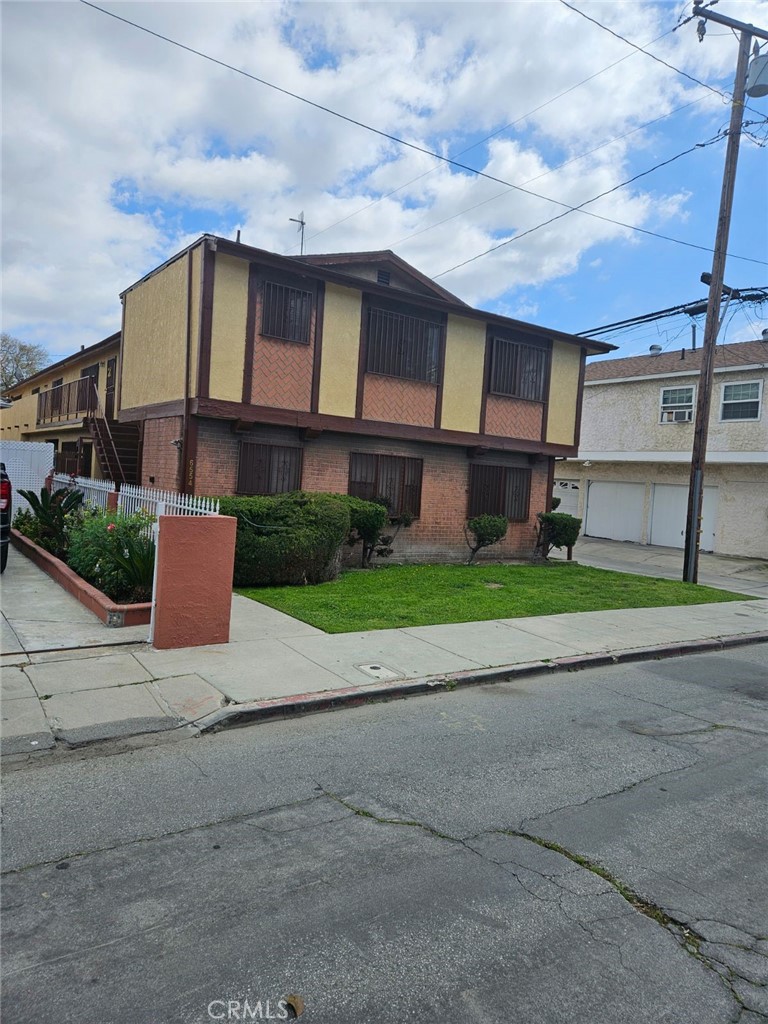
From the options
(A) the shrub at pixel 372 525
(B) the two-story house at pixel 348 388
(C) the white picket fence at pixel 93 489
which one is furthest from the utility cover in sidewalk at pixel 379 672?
(B) the two-story house at pixel 348 388

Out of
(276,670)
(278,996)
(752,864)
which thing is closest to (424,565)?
(276,670)

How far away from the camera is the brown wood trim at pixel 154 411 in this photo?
42.5 ft

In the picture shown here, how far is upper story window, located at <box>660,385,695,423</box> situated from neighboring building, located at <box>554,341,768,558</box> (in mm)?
34

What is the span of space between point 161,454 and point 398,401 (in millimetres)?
4980

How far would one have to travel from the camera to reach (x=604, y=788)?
4.59 metres

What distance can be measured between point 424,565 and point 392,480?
200cm

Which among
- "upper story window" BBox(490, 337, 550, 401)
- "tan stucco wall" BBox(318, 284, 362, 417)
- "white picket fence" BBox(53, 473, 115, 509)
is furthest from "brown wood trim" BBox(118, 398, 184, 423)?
"upper story window" BBox(490, 337, 550, 401)

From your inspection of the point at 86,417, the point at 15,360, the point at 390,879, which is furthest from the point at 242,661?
the point at 15,360

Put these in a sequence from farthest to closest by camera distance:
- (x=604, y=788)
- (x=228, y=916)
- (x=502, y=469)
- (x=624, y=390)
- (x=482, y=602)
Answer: (x=624, y=390), (x=502, y=469), (x=482, y=602), (x=604, y=788), (x=228, y=916)

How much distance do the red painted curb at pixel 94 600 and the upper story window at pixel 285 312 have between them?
5515mm

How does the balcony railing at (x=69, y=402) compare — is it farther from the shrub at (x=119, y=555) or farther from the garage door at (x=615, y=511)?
the garage door at (x=615, y=511)

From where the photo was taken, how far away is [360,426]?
14258 millimetres

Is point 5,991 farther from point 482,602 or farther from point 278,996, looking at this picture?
point 482,602

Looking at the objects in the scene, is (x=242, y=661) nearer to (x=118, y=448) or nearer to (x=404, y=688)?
(x=404, y=688)
